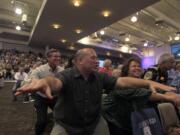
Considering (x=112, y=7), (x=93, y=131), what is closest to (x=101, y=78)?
(x=93, y=131)

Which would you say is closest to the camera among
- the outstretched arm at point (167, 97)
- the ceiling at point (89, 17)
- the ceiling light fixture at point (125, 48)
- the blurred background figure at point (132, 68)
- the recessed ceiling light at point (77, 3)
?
the outstretched arm at point (167, 97)

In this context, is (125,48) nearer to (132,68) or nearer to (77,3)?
(77,3)

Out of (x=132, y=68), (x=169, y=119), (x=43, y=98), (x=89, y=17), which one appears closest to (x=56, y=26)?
(x=89, y=17)

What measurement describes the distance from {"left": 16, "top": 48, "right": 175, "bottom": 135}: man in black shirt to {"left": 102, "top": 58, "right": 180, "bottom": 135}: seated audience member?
10 centimetres

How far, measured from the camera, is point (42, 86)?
1.21 meters

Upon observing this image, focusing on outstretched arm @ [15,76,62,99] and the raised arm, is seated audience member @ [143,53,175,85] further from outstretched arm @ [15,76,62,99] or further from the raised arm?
outstretched arm @ [15,76,62,99]

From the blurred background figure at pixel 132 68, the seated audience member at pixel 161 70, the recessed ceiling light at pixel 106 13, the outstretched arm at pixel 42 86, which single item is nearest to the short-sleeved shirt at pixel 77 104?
the outstretched arm at pixel 42 86

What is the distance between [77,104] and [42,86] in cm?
43

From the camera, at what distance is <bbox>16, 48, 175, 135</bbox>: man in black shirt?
155 cm

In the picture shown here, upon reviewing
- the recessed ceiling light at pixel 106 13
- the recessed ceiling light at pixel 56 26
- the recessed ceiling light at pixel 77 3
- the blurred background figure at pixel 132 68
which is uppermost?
the recessed ceiling light at pixel 77 3

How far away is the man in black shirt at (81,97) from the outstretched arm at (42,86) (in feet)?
0.04

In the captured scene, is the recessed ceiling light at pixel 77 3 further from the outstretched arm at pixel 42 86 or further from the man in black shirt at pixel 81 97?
the outstretched arm at pixel 42 86

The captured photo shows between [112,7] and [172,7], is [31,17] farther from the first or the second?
[172,7]

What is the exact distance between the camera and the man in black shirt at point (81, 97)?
155cm
